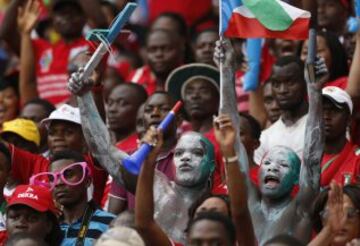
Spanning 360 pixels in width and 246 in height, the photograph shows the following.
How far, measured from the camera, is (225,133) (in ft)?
32.2

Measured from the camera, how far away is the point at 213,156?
36.0 ft

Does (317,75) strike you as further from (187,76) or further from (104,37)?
(187,76)

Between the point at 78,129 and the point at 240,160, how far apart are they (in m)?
2.21

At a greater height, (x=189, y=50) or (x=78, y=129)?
(x=189, y=50)

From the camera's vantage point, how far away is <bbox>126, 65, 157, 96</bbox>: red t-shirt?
14.2 meters

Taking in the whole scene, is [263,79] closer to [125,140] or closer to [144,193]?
[125,140]

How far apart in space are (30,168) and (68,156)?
2.15ft

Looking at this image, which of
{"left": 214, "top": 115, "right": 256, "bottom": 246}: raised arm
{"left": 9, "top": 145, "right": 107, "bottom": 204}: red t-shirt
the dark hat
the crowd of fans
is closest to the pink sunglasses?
the crowd of fans

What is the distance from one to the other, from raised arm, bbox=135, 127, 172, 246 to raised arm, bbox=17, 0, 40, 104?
15.1ft

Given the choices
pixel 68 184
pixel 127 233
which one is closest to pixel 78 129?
pixel 68 184

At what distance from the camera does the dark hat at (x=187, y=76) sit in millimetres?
12688

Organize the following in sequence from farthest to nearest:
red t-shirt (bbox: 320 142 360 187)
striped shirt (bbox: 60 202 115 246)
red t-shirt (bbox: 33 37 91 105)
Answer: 1. red t-shirt (bbox: 33 37 91 105)
2. red t-shirt (bbox: 320 142 360 187)
3. striped shirt (bbox: 60 202 115 246)

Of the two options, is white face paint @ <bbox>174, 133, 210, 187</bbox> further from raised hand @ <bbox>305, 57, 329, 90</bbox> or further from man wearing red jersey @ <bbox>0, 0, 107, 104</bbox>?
man wearing red jersey @ <bbox>0, 0, 107, 104</bbox>

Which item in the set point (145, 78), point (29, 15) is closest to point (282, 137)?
point (145, 78)
